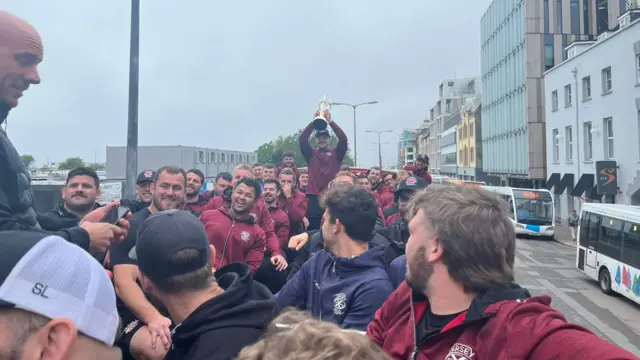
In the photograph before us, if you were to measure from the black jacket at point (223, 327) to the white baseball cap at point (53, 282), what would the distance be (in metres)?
0.50

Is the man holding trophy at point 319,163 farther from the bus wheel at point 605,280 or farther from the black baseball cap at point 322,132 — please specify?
the bus wheel at point 605,280

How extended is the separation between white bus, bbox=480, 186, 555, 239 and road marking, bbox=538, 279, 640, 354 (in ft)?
34.7

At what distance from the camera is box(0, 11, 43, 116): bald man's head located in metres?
2.21

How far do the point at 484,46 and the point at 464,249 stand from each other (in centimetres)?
5158

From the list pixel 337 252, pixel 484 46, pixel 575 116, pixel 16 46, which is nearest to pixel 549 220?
pixel 575 116

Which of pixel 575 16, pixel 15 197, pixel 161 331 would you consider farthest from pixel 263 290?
pixel 575 16

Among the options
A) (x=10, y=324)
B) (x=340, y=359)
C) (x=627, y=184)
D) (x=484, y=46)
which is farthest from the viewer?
(x=484, y=46)

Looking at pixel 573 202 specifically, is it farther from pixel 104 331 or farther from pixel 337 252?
pixel 104 331

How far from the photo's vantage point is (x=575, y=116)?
95.8 ft

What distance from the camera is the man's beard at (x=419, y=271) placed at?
75.7 inches

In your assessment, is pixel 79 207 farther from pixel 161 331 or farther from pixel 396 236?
pixel 396 236

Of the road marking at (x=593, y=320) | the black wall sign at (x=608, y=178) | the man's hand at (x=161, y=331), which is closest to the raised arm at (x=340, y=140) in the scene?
the man's hand at (x=161, y=331)

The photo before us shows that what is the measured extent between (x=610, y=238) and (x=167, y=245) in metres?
14.5

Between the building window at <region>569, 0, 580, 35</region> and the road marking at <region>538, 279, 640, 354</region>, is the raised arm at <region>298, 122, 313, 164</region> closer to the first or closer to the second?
the road marking at <region>538, 279, 640, 354</region>
